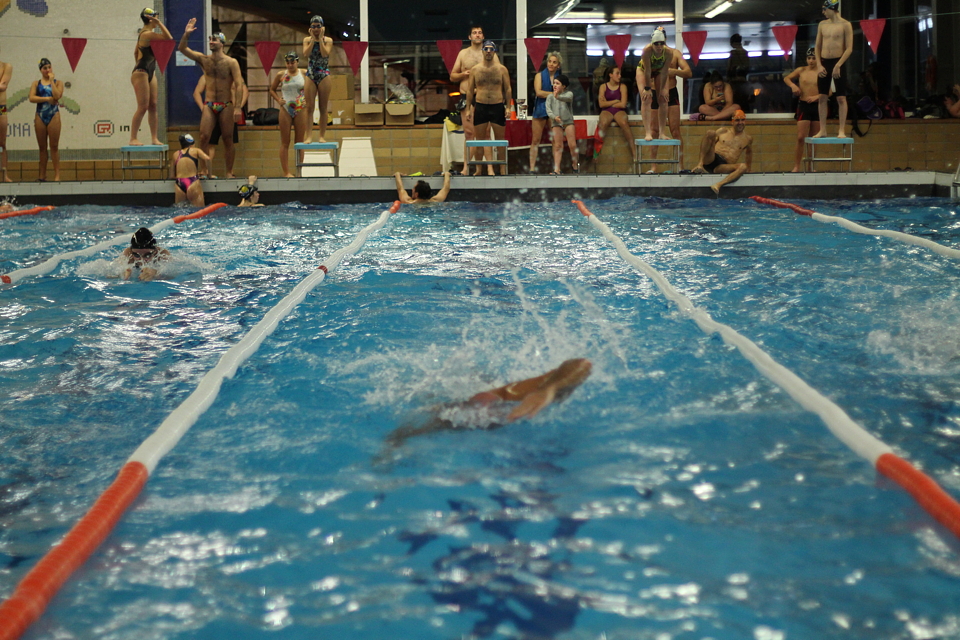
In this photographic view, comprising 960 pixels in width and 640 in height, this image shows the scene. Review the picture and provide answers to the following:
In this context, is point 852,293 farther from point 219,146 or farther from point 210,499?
point 219,146

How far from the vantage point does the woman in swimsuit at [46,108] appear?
9.89 m

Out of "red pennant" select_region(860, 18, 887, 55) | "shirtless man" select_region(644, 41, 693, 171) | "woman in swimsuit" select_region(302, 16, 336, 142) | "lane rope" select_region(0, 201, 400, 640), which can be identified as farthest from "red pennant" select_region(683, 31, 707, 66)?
"lane rope" select_region(0, 201, 400, 640)

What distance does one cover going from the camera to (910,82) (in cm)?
1267

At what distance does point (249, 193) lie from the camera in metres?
9.66

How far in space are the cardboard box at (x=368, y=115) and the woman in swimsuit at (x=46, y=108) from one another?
3753 mm

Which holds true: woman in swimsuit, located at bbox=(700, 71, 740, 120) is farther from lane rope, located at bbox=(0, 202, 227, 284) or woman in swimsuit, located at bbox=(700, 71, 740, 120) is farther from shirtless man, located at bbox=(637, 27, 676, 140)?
lane rope, located at bbox=(0, 202, 227, 284)

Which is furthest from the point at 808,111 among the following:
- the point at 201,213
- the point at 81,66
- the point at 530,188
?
the point at 81,66

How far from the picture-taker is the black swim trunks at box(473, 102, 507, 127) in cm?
1003

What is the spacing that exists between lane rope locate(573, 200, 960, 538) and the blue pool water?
0.13 ft

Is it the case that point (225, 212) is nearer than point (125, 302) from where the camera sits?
No

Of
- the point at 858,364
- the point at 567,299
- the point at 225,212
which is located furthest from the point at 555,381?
the point at 225,212

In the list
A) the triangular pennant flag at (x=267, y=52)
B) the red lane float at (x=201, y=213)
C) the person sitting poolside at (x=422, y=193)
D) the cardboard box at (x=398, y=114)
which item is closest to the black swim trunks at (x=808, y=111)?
the person sitting poolside at (x=422, y=193)

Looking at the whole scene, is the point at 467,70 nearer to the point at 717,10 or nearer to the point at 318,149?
the point at 318,149

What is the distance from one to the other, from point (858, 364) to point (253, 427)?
2301 mm
